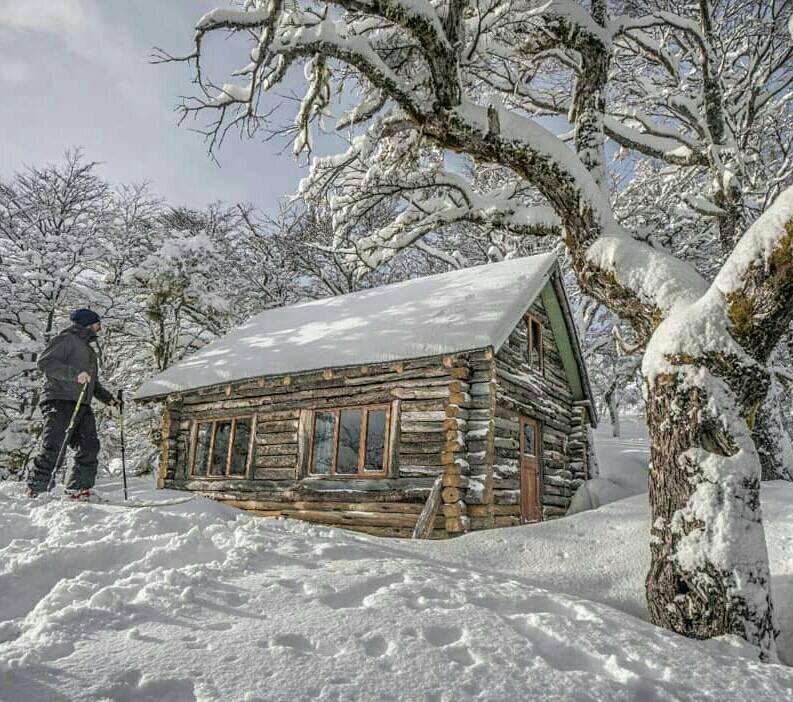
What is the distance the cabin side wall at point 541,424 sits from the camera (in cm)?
915

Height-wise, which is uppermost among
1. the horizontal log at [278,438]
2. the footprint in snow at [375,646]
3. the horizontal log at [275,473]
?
the horizontal log at [278,438]

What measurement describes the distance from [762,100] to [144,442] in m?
19.3

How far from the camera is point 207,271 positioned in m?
15.7

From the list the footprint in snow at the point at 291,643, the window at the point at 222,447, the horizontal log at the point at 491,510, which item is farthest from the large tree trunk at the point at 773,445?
the window at the point at 222,447

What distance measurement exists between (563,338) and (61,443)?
10502 millimetres

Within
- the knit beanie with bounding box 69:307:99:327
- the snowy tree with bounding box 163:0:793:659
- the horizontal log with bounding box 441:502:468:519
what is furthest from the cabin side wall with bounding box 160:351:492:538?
the knit beanie with bounding box 69:307:99:327

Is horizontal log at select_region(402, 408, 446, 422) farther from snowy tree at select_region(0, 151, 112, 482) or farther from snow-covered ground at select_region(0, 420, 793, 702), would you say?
snowy tree at select_region(0, 151, 112, 482)

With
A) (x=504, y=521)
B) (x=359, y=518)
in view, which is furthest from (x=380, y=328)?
(x=504, y=521)

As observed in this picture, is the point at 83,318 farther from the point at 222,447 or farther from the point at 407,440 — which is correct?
the point at 222,447

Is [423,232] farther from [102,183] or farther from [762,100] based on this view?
[102,183]

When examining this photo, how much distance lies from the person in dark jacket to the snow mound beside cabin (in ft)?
4.24

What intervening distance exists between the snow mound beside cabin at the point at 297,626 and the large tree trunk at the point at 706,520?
26cm

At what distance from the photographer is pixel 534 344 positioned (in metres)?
11.7

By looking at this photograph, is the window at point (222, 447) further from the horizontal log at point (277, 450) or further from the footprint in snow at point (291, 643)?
the footprint in snow at point (291, 643)
